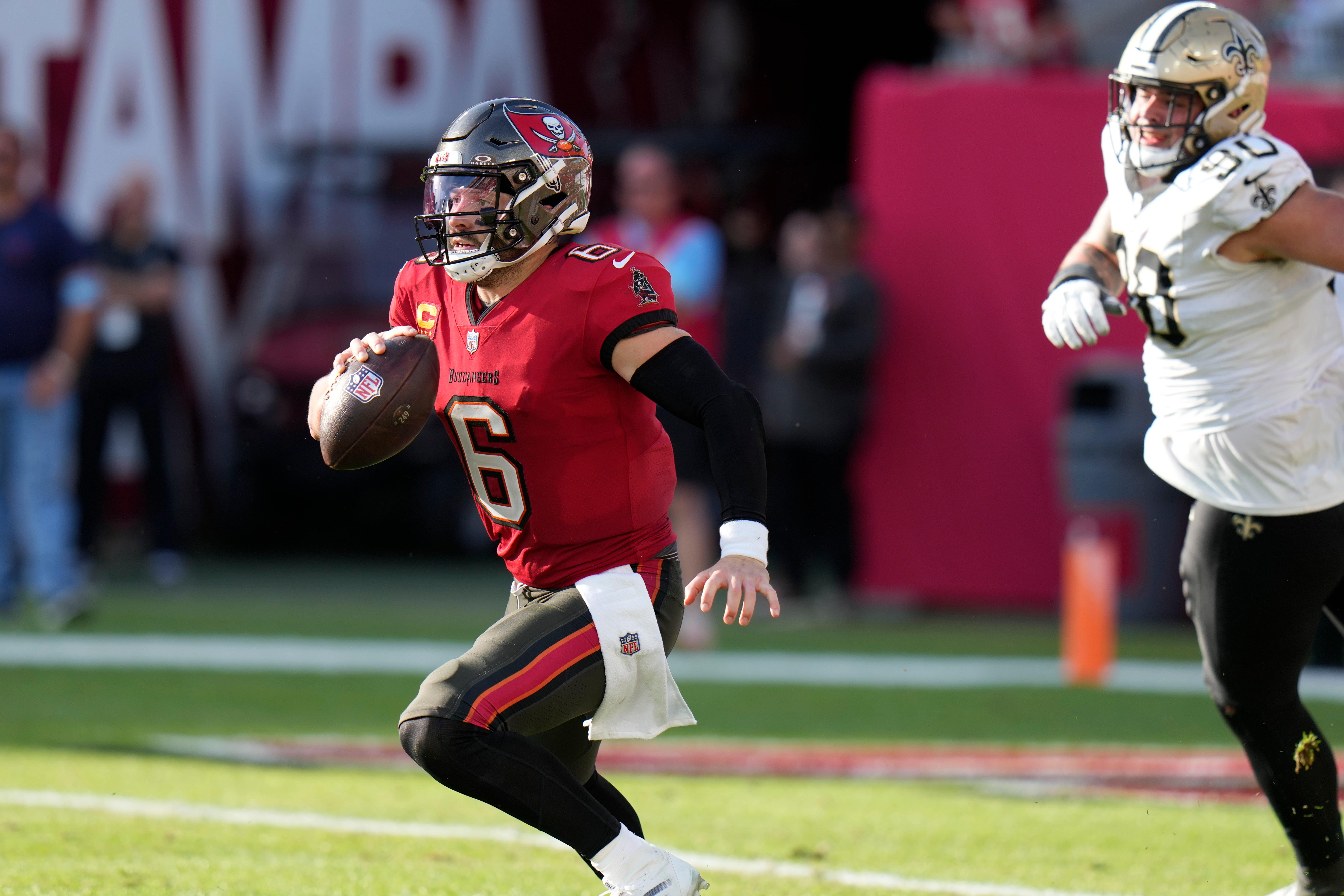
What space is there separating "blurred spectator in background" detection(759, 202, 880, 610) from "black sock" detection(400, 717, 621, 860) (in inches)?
251

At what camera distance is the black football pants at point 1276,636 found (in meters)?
3.84

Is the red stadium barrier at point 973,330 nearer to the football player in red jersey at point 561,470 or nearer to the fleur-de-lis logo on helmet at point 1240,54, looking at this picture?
the fleur-de-lis logo on helmet at point 1240,54

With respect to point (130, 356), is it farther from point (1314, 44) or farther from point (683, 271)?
point (1314, 44)

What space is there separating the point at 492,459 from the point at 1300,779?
1907mm

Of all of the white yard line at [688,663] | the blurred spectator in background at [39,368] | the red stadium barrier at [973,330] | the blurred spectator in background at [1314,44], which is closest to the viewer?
the white yard line at [688,663]

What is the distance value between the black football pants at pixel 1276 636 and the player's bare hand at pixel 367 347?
1806mm

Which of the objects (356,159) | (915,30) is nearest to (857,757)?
(356,159)

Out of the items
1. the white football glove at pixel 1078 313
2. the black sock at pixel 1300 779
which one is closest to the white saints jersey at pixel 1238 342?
the white football glove at pixel 1078 313

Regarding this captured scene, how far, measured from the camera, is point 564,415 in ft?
11.9

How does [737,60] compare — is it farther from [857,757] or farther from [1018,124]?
[857,757]

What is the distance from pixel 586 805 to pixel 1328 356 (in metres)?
1.91

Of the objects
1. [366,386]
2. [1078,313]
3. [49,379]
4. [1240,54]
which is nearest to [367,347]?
[366,386]

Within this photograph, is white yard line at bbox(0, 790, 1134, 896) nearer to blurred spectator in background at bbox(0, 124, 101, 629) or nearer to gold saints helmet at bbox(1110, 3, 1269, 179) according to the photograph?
gold saints helmet at bbox(1110, 3, 1269, 179)

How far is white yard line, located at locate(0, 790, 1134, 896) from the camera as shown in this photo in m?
4.27
